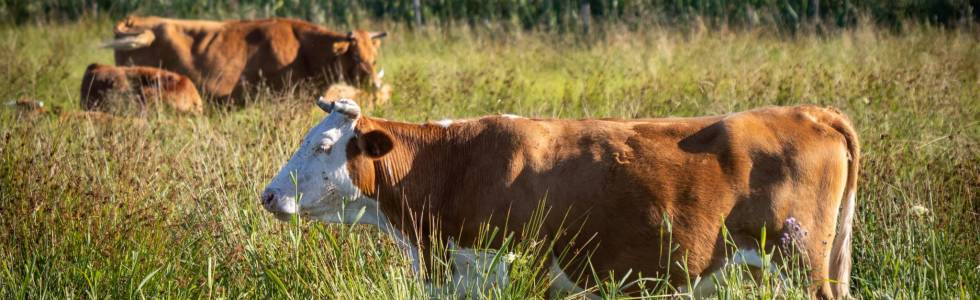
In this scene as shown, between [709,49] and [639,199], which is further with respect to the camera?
[709,49]

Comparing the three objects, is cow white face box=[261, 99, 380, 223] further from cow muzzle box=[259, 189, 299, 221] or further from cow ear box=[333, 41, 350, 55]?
cow ear box=[333, 41, 350, 55]

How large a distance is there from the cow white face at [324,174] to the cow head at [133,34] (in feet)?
26.6

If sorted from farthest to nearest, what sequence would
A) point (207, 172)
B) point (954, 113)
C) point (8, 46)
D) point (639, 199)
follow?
point (8, 46), point (954, 113), point (207, 172), point (639, 199)

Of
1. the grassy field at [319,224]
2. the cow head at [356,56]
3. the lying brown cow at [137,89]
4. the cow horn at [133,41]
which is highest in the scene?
the grassy field at [319,224]

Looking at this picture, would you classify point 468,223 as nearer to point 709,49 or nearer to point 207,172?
point 207,172

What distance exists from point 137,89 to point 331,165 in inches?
250

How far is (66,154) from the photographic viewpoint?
20.7ft

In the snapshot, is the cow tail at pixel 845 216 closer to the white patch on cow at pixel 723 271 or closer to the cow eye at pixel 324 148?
the white patch on cow at pixel 723 271

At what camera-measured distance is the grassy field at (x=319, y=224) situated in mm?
4980

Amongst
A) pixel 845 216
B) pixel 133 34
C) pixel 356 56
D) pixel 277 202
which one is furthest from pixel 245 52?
pixel 845 216

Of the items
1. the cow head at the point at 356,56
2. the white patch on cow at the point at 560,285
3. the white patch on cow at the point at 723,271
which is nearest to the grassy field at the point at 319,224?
the white patch on cow at the point at 560,285

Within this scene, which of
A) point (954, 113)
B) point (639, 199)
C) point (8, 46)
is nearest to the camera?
point (639, 199)

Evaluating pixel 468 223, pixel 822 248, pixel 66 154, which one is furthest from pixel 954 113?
pixel 66 154

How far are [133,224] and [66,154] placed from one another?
1.05 metres
